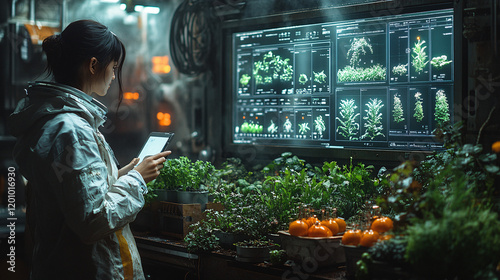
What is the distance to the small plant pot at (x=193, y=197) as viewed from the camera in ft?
11.9

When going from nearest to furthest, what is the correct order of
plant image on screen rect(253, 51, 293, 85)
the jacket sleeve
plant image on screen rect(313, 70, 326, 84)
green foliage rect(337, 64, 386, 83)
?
the jacket sleeve → green foliage rect(337, 64, 386, 83) → plant image on screen rect(313, 70, 326, 84) → plant image on screen rect(253, 51, 293, 85)

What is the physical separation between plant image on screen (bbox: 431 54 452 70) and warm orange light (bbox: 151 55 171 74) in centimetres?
451

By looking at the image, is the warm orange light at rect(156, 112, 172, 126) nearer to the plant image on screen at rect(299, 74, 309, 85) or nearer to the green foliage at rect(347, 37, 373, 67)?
the plant image on screen at rect(299, 74, 309, 85)

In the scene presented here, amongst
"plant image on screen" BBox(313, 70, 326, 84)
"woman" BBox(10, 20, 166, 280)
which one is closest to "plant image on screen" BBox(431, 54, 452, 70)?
"plant image on screen" BBox(313, 70, 326, 84)

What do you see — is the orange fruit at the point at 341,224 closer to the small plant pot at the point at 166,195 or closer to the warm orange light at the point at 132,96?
the small plant pot at the point at 166,195

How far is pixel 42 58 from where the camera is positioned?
664 cm

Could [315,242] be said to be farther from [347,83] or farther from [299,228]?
[347,83]

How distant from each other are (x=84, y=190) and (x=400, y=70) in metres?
2.28

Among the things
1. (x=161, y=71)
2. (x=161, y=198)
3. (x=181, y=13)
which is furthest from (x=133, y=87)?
(x=161, y=198)

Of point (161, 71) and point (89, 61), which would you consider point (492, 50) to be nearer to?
point (89, 61)

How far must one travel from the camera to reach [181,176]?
3.75 m

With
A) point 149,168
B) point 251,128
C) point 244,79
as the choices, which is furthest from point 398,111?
point 149,168

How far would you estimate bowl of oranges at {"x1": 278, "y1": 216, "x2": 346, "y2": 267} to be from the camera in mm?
2707

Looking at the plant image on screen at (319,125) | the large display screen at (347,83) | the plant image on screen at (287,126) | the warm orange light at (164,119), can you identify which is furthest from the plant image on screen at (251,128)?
the warm orange light at (164,119)
